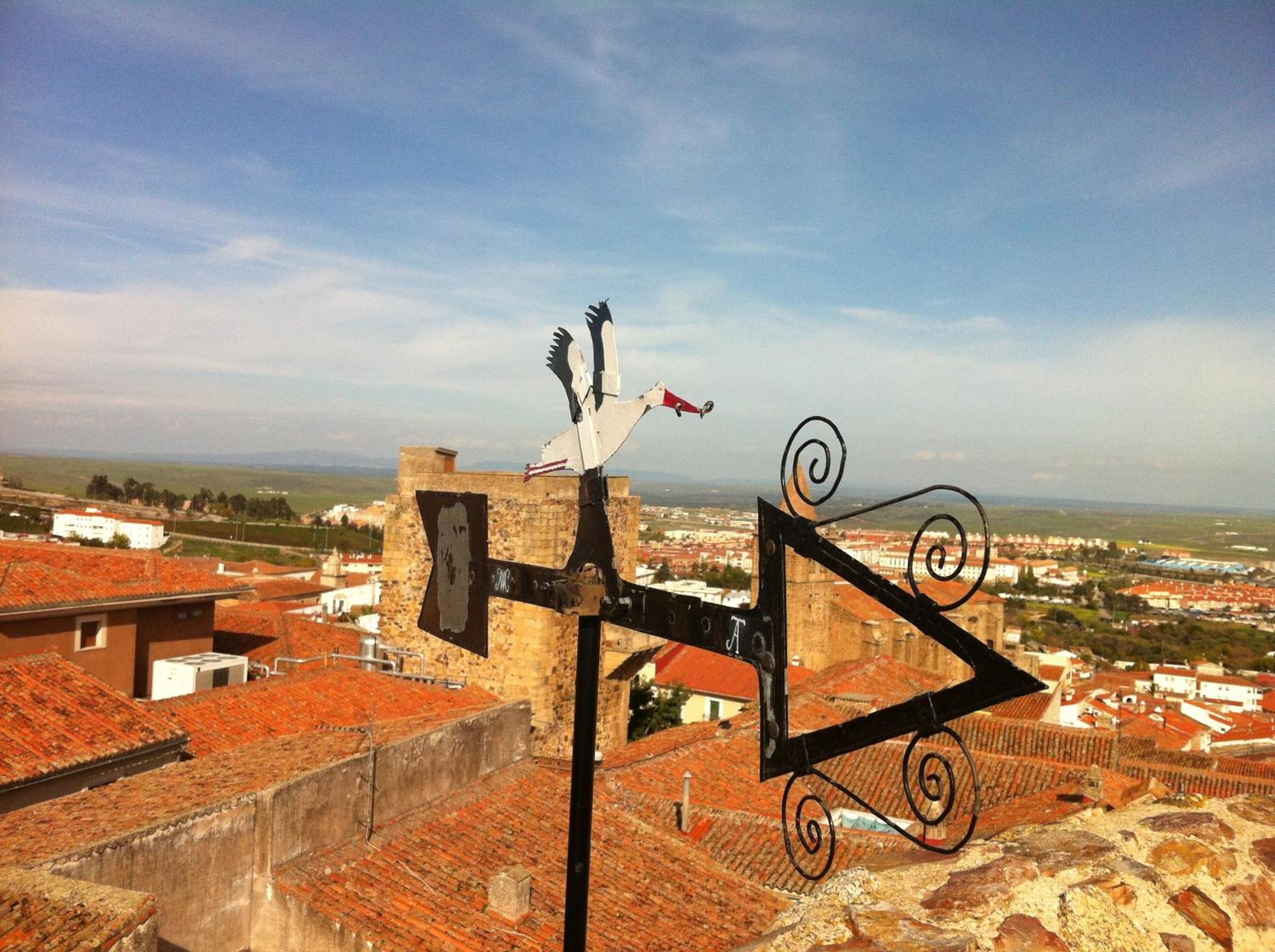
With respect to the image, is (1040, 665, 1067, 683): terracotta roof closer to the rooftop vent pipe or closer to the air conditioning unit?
the rooftop vent pipe

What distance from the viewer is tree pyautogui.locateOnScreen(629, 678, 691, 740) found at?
2095 centimetres

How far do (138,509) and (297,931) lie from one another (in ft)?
279

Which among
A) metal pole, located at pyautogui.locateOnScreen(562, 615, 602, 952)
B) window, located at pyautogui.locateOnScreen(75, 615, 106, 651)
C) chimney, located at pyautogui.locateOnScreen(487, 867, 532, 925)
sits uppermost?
metal pole, located at pyautogui.locateOnScreen(562, 615, 602, 952)

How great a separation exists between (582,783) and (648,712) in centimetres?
1947

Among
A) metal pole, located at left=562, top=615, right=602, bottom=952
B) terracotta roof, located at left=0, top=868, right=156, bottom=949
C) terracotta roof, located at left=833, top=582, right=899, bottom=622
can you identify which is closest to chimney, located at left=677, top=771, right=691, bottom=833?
terracotta roof, located at left=0, top=868, right=156, bottom=949

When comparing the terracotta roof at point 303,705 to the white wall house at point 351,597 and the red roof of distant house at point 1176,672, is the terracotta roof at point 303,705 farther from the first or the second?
the red roof of distant house at point 1176,672

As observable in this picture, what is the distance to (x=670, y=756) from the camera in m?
12.3

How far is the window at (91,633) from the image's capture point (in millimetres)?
12938

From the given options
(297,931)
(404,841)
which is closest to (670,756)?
(404,841)

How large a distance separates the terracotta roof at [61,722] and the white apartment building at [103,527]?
49005 mm

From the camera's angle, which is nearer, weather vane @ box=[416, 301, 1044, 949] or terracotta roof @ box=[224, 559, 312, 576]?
weather vane @ box=[416, 301, 1044, 949]

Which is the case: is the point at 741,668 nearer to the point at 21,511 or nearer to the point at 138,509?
the point at 21,511

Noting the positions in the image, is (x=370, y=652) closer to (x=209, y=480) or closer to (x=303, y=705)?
(x=303, y=705)

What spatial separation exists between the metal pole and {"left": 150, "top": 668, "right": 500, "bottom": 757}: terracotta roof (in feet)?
23.4
